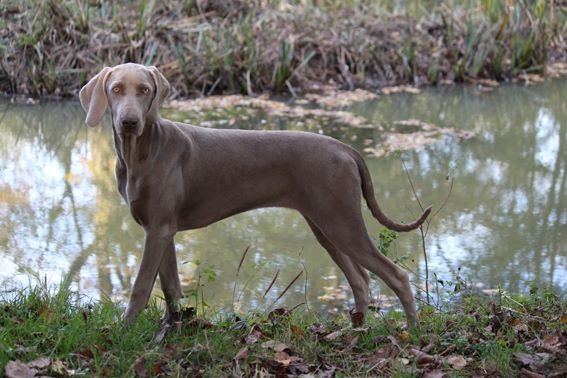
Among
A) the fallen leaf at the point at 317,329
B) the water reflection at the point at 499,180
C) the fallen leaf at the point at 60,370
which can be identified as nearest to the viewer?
the fallen leaf at the point at 60,370

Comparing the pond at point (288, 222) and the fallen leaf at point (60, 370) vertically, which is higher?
the fallen leaf at point (60, 370)

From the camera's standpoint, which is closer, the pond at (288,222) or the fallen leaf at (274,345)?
the fallen leaf at (274,345)

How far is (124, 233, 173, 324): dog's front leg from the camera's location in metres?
4.75

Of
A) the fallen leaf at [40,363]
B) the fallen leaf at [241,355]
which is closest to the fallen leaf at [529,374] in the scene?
the fallen leaf at [241,355]

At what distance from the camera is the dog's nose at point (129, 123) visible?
438 centimetres

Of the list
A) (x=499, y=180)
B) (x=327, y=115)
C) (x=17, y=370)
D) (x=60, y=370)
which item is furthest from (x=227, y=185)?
(x=327, y=115)

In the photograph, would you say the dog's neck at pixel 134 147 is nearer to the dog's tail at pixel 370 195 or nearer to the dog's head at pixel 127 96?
the dog's head at pixel 127 96

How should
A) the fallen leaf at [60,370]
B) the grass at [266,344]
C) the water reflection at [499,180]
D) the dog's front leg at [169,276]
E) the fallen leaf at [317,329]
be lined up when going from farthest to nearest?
the water reflection at [499,180]
the dog's front leg at [169,276]
the fallen leaf at [317,329]
the grass at [266,344]
the fallen leaf at [60,370]

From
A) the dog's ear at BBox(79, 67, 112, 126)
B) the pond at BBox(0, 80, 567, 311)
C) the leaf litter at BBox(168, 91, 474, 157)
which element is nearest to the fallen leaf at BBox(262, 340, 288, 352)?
the pond at BBox(0, 80, 567, 311)

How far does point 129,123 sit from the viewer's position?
4.39 m

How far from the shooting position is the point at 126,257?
23.8ft

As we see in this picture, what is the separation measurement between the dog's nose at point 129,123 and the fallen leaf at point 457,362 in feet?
6.02

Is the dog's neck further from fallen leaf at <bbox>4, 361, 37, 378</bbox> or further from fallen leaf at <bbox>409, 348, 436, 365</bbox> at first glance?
fallen leaf at <bbox>409, 348, 436, 365</bbox>

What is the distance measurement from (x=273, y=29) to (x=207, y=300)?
373 inches
